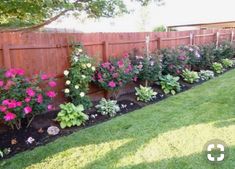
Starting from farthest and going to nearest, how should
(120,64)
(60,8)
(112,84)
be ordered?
(60,8)
(120,64)
(112,84)

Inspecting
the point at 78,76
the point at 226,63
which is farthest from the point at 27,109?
the point at 226,63

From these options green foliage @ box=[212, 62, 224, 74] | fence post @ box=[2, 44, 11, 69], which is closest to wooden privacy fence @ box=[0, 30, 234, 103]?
fence post @ box=[2, 44, 11, 69]

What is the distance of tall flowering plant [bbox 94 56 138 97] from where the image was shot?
5594 millimetres

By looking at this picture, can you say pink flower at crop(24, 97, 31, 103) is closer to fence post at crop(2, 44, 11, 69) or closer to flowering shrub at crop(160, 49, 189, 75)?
fence post at crop(2, 44, 11, 69)

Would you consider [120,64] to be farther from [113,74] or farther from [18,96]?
[18,96]

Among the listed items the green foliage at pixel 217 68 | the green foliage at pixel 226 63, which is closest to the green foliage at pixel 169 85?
the green foliage at pixel 217 68

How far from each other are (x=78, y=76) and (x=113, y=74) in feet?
3.08

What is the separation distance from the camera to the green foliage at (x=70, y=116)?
448 centimetres

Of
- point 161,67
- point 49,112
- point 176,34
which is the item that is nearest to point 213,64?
point 176,34

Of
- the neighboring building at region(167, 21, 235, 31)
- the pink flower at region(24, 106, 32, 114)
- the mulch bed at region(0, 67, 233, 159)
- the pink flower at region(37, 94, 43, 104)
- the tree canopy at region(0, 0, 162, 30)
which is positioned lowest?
the mulch bed at region(0, 67, 233, 159)

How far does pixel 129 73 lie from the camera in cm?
598

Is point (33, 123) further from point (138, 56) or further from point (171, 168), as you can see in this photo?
point (138, 56)

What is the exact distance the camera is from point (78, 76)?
499cm

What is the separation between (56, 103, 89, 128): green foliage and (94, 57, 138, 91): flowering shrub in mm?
1101
